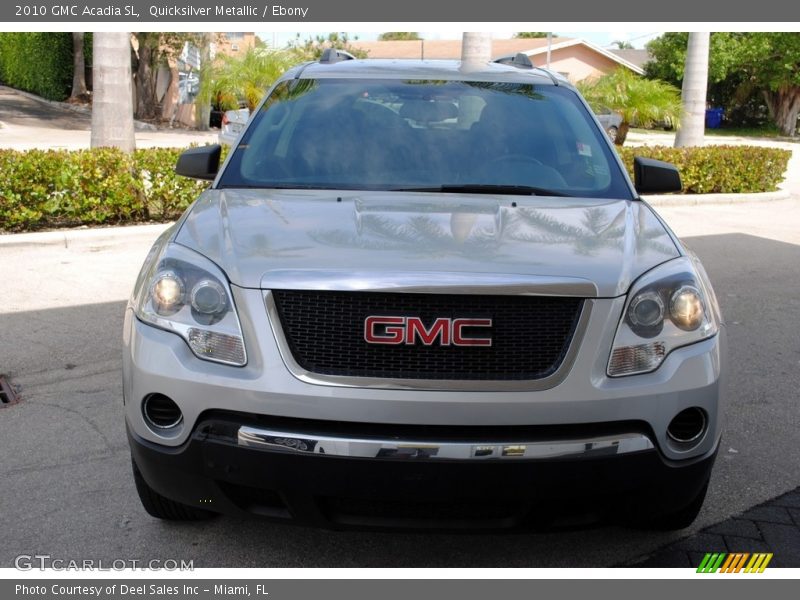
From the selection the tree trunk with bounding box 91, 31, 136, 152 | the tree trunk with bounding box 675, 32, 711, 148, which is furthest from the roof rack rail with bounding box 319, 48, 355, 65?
the tree trunk with bounding box 675, 32, 711, 148

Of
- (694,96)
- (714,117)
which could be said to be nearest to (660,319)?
(694,96)

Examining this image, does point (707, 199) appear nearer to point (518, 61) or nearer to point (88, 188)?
point (88, 188)

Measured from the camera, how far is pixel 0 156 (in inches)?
389

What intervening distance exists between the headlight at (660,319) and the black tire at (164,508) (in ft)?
5.34

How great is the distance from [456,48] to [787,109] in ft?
63.3

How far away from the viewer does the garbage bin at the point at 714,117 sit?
54094 mm

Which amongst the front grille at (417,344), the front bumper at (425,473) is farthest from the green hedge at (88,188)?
the front grille at (417,344)

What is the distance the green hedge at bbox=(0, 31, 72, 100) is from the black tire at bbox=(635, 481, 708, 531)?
40139 mm

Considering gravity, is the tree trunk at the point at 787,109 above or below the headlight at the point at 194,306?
below

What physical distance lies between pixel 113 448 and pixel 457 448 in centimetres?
229

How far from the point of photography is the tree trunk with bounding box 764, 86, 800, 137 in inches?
1943

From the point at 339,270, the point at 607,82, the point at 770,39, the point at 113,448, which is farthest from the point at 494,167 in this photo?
the point at 770,39

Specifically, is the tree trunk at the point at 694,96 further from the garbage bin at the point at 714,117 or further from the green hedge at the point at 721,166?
the garbage bin at the point at 714,117

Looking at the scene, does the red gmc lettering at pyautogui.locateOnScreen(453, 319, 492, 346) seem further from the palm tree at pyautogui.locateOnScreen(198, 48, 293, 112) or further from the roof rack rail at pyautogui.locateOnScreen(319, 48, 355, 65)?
the palm tree at pyautogui.locateOnScreen(198, 48, 293, 112)
